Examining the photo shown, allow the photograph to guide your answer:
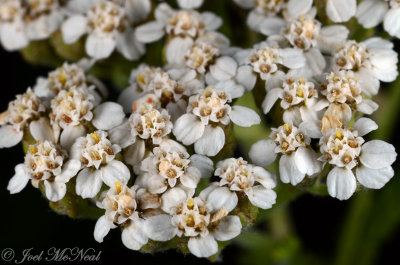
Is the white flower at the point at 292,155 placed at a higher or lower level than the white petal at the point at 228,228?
higher

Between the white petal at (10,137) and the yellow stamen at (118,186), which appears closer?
the yellow stamen at (118,186)

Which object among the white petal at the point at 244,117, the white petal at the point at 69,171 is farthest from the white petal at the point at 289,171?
the white petal at the point at 69,171

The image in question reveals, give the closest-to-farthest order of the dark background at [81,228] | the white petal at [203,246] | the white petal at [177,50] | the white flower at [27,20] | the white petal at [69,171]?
the white petal at [203,246]
the white petal at [69,171]
the white petal at [177,50]
the white flower at [27,20]
the dark background at [81,228]

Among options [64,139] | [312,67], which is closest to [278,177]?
[312,67]

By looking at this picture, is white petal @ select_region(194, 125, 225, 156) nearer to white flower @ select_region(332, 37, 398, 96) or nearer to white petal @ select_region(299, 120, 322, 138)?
white petal @ select_region(299, 120, 322, 138)

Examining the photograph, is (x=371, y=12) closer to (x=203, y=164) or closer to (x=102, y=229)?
(x=203, y=164)

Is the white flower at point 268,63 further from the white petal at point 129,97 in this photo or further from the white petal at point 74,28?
the white petal at point 74,28

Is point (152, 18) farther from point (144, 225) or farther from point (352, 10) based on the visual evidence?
point (144, 225)

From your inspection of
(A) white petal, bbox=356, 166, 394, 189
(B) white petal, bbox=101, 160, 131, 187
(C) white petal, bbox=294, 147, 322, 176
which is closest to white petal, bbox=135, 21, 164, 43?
(B) white petal, bbox=101, 160, 131, 187
